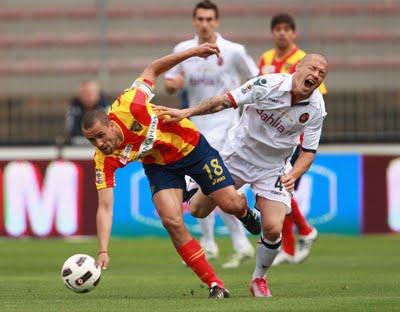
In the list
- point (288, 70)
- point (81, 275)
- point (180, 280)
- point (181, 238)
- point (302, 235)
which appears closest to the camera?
point (81, 275)

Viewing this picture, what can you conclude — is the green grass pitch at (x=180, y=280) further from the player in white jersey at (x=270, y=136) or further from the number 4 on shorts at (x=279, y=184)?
the number 4 on shorts at (x=279, y=184)

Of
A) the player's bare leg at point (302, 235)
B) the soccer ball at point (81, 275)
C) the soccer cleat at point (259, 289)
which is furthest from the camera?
the player's bare leg at point (302, 235)

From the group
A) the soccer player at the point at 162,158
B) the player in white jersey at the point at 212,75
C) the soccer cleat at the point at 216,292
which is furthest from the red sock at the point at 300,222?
the soccer cleat at the point at 216,292

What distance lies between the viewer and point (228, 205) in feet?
30.9

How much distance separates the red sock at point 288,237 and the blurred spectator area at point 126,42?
19.6 feet

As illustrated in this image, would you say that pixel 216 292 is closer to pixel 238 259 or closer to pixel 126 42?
pixel 238 259

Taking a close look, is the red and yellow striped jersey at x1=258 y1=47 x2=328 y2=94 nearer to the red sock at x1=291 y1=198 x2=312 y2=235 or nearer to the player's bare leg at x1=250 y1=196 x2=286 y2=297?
the red sock at x1=291 y1=198 x2=312 y2=235

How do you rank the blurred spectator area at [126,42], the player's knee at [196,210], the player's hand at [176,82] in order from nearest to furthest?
the player's knee at [196,210] → the player's hand at [176,82] → the blurred spectator area at [126,42]

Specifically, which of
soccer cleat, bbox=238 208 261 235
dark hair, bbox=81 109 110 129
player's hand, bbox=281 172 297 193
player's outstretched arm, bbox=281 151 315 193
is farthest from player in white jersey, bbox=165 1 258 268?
dark hair, bbox=81 109 110 129

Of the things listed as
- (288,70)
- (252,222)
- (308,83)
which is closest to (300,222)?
(288,70)

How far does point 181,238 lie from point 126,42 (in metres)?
10.9

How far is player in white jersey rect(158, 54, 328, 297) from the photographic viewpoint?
909 cm

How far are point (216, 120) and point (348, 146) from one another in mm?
4651

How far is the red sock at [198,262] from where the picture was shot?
910cm
